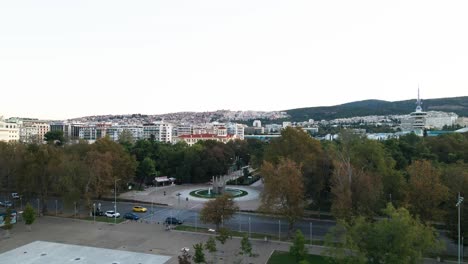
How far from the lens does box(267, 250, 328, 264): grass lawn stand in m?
23.7

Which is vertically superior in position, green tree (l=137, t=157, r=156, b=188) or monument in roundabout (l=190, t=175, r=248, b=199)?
green tree (l=137, t=157, r=156, b=188)

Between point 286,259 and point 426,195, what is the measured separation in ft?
38.6

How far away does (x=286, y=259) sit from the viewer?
79.0 feet

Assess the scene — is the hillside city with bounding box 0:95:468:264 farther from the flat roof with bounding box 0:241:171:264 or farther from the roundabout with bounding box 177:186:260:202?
the roundabout with bounding box 177:186:260:202

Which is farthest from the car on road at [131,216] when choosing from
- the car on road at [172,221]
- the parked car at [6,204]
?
the parked car at [6,204]

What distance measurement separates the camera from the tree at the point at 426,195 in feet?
86.5

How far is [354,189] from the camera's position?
2969 centimetres

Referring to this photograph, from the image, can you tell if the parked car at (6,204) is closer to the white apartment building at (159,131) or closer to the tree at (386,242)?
the tree at (386,242)

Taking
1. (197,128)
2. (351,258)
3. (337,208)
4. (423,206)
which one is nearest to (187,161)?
(337,208)

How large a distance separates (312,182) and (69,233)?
2381 centimetres

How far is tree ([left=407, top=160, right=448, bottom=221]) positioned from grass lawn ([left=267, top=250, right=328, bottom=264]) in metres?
8.09

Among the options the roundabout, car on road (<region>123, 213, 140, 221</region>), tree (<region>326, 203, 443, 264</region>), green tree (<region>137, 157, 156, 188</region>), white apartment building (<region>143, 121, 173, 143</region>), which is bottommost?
the roundabout

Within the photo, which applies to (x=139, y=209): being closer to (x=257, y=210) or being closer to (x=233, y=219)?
(x=233, y=219)

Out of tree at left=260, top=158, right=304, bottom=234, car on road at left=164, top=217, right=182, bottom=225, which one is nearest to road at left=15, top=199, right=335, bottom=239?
car on road at left=164, top=217, right=182, bottom=225
